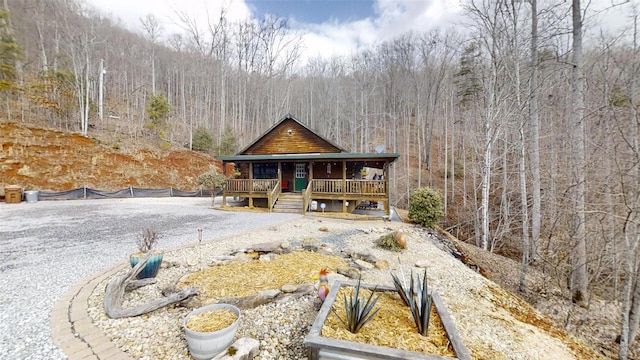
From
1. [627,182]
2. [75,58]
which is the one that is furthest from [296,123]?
[75,58]

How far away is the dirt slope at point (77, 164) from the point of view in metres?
15.0

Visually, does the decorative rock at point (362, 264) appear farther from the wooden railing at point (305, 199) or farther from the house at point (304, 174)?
the wooden railing at point (305, 199)

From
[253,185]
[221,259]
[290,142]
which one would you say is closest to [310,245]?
[221,259]

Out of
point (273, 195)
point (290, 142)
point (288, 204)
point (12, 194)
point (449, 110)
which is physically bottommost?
point (288, 204)

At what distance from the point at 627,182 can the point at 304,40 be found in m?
29.9

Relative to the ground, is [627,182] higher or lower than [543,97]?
lower

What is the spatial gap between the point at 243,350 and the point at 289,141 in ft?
44.8

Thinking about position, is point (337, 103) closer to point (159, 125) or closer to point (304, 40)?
point (304, 40)

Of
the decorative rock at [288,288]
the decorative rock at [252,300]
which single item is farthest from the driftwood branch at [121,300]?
the decorative rock at [288,288]

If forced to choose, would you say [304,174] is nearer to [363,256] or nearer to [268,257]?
[363,256]

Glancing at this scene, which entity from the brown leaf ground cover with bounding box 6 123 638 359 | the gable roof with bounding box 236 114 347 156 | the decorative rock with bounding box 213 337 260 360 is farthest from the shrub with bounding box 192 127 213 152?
the decorative rock with bounding box 213 337 260 360

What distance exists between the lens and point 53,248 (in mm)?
6031

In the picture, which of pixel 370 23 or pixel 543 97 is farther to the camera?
pixel 370 23

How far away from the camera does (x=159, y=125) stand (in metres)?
23.4
